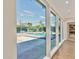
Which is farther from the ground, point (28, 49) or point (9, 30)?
point (9, 30)

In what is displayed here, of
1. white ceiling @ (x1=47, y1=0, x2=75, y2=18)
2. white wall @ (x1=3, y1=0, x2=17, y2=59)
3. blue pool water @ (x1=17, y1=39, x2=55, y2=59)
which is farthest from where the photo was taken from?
white ceiling @ (x1=47, y1=0, x2=75, y2=18)

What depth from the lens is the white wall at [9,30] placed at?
4.74ft

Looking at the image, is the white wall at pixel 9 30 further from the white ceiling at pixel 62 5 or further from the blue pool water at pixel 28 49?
the white ceiling at pixel 62 5

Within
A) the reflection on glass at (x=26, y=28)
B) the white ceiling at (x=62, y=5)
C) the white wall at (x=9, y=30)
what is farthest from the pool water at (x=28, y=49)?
the white ceiling at (x=62, y=5)

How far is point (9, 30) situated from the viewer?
4.99 feet

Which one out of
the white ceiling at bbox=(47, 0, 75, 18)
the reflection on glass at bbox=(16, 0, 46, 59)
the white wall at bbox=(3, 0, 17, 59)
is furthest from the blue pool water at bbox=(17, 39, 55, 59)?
the white ceiling at bbox=(47, 0, 75, 18)

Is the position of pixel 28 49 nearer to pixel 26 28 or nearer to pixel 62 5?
pixel 26 28

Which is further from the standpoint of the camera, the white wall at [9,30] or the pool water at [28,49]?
the pool water at [28,49]

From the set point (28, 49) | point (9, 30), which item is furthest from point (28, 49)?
point (9, 30)

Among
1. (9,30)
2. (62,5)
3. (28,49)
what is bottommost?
(28,49)

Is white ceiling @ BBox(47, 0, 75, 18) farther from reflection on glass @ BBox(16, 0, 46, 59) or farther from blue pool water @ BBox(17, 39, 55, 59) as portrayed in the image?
blue pool water @ BBox(17, 39, 55, 59)

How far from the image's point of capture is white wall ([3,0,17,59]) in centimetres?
144

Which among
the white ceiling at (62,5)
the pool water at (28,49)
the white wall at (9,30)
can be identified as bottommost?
the pool water at (28,49)
